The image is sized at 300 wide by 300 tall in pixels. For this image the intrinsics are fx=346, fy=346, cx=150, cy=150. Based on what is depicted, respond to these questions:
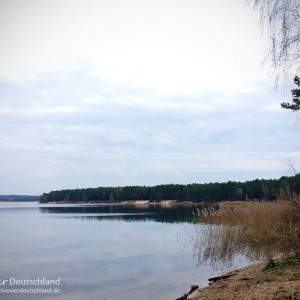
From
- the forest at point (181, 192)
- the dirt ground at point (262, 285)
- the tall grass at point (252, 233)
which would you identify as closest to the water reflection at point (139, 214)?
the tall grass at point (252, 233)

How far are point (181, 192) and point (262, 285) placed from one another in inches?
5108

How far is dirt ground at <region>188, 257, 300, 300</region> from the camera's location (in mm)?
7004

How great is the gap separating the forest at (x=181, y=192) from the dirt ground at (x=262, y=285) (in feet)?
227

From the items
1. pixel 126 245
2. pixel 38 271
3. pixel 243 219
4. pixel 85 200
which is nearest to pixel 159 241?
pixel 126 245

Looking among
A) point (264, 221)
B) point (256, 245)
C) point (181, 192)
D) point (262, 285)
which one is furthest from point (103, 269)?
point (181, 192)

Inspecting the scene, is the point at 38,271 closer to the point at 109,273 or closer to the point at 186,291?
the point at 109,273

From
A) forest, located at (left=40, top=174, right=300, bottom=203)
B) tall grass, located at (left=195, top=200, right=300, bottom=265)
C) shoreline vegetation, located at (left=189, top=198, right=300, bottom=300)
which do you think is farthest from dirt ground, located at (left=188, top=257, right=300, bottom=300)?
forest, located at (left=40, top=174, right=300, bottom=203)

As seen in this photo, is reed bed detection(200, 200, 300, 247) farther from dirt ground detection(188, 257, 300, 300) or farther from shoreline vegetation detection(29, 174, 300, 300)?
dirt ground detection(188, 257, 300, 300)

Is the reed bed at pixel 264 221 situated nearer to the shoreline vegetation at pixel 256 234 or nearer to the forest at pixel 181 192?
the shoreline vegetation at pixel 256 234

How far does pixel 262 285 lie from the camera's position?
27.3ft

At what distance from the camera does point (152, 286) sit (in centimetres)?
1195

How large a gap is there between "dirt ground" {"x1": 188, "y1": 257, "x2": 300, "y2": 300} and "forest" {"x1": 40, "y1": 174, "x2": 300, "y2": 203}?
69202mm

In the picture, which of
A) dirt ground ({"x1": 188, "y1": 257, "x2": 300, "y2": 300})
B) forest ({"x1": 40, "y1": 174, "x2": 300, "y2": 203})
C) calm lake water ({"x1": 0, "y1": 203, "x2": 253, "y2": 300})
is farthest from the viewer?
forest ({"x1": 40, "y1": 174, "x2": 300, "y2": 203})

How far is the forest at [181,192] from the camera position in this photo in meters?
108
